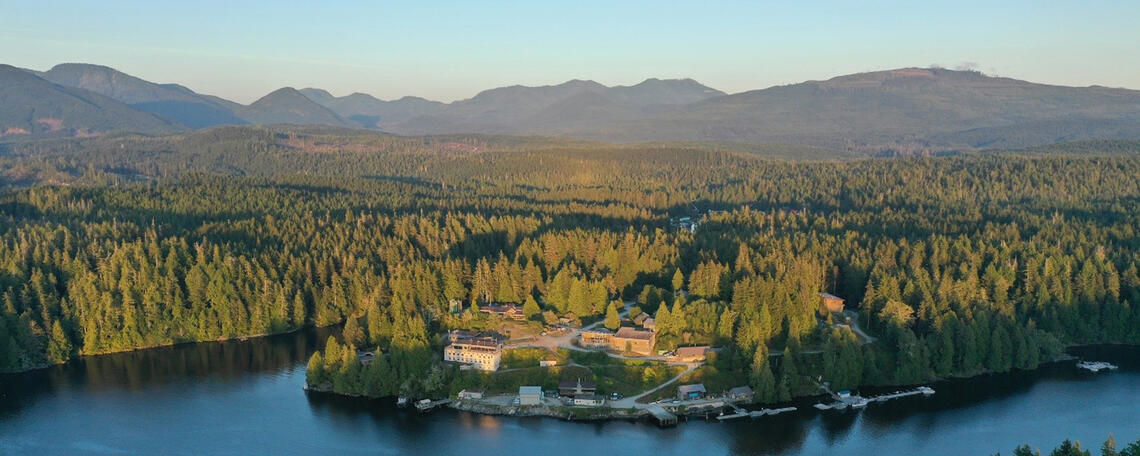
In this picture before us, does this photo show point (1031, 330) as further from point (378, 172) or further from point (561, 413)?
point (378, 172)

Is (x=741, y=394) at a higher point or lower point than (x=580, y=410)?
higher

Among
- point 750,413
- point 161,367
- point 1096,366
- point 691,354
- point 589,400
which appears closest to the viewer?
point 750,413

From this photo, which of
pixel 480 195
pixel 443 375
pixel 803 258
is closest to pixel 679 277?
pixel 803 258

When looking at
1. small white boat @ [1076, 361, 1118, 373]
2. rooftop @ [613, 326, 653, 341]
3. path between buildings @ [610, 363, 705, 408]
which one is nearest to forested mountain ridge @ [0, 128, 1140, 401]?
rooftop @ [613, 326, 653, 341]

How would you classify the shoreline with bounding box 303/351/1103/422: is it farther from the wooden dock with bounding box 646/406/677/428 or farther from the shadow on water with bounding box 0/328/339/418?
the shadow on water with bounding box 0/328/339/418

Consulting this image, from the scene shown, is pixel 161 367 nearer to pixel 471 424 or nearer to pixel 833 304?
pixel 471 424

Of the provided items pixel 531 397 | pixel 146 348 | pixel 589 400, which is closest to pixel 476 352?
pixel 531 397
